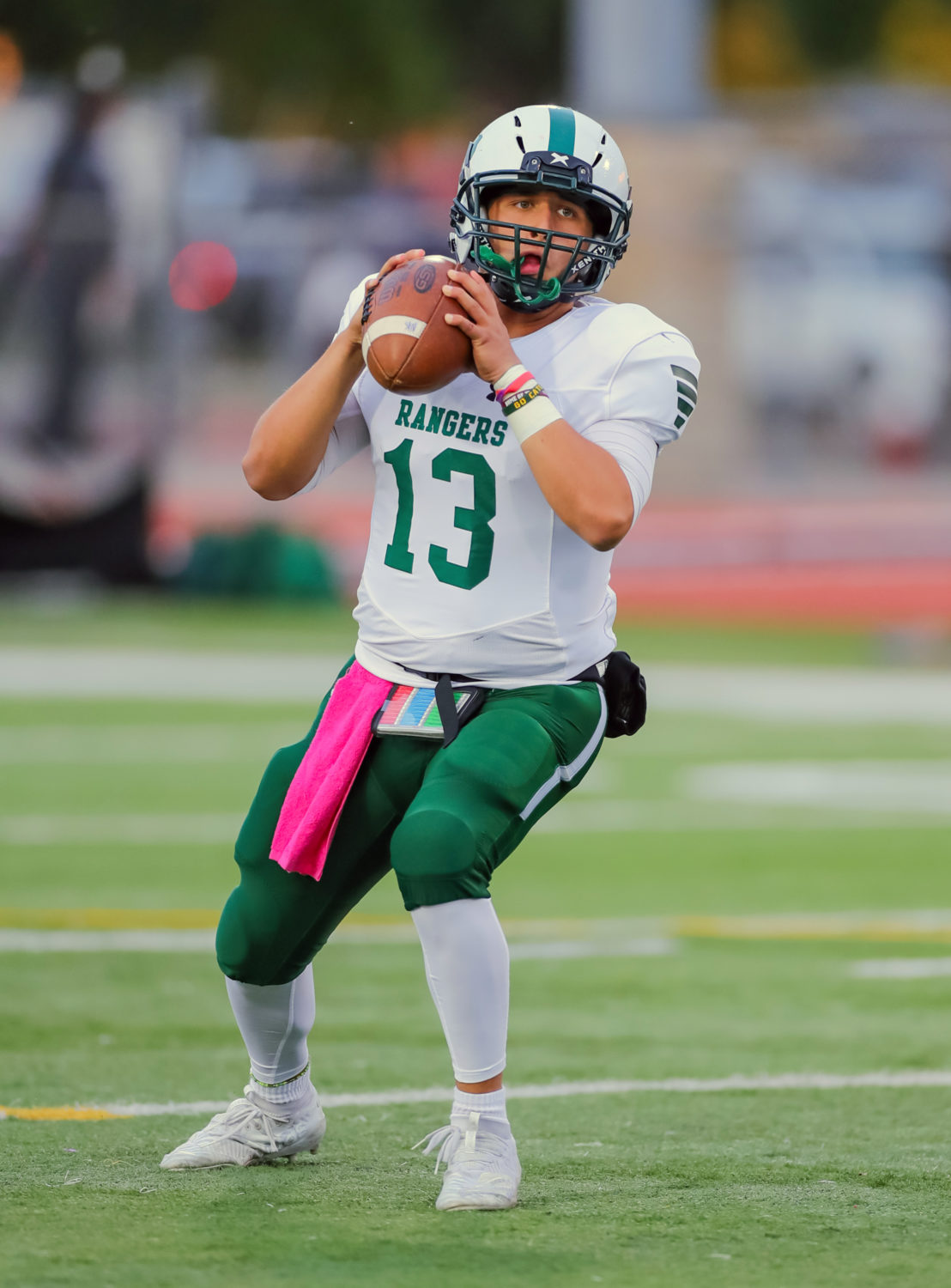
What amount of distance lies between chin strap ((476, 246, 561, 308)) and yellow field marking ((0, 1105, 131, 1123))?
6.28 feet

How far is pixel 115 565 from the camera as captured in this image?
17.8 metres

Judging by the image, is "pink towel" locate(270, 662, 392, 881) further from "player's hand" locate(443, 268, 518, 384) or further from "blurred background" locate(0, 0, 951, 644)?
"blurred background" locate(0, 0, 951, 644)

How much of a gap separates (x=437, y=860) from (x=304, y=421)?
870mm

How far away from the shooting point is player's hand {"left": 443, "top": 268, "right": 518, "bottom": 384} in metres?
3.95

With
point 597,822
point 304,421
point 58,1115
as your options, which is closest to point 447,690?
point 304,421

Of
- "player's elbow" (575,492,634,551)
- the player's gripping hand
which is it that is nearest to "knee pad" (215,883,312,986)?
"player's elbow" (575,492,634,551)

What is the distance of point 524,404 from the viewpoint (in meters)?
3.91

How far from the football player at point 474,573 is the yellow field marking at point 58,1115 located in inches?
18.3

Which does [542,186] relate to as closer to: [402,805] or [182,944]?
[402,805]

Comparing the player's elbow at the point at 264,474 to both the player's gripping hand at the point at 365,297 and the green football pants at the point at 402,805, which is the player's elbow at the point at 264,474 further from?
the green football pants at the point at 402,805

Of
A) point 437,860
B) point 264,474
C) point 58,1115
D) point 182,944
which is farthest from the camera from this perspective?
point 182,944

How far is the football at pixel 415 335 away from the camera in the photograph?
394cm

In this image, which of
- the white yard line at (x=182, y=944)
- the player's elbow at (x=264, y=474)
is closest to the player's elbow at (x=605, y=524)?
the player's elbow at (x=264, y=474)

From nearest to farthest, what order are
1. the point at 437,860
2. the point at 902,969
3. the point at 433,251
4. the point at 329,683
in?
the point at 437,860 → the point at 902,969 → the point at 329,683 → the point at 433,251
